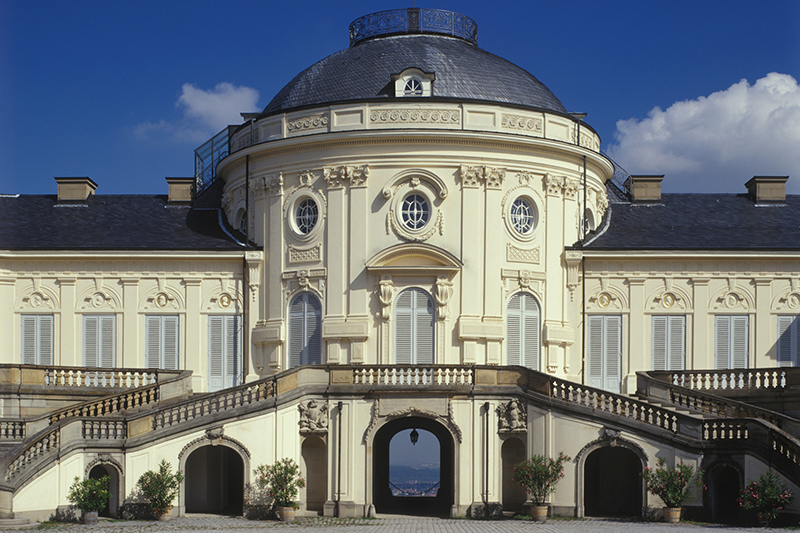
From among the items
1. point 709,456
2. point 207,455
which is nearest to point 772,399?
point 709,456

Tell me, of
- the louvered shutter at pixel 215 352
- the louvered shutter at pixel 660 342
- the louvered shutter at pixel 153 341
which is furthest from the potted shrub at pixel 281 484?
A: the louvered shutter at pixel 660 342

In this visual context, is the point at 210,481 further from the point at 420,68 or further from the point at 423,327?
the point at 420,68

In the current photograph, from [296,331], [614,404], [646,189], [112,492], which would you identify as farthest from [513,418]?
[646,189]

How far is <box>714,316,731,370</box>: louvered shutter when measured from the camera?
38312 mm

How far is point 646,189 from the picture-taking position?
140 feet

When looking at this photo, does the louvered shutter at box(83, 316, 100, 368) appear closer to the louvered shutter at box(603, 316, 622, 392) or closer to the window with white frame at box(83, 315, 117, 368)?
the window with white frame at box(83, 315, 117, 368)

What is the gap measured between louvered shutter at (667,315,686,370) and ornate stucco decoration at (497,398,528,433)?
28.0 ft

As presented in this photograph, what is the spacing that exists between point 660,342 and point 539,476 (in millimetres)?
9971

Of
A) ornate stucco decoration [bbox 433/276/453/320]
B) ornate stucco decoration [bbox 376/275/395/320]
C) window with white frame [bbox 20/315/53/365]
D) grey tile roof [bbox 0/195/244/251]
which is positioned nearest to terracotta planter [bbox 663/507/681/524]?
ornate stucco decoration [bbox 433/276/453/320]

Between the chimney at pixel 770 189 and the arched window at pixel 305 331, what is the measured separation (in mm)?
16718

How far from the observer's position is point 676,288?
3872 cm

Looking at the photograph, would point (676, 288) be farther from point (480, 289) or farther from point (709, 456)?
point (709, 456)

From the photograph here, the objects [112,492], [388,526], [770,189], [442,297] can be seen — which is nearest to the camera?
[388,526]

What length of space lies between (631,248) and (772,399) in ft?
24.6
